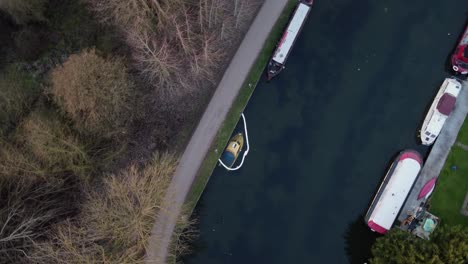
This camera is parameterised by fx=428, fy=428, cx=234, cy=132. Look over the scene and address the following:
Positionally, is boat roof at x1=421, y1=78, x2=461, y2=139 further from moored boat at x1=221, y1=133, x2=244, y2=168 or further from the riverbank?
moored boat at x1=221, y1=133, x2=244, y2=168

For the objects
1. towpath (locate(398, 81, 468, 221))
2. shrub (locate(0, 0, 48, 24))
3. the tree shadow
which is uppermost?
towpath (locate(398, 81, 468, 221))

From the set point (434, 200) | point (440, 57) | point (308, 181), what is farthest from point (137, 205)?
point (440, 57)

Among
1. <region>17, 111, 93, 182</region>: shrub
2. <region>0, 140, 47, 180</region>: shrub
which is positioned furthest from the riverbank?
<region>0, 140, 47, 180</region>: shrub

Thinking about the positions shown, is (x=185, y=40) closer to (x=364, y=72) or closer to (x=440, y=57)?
(x=364, y=72)

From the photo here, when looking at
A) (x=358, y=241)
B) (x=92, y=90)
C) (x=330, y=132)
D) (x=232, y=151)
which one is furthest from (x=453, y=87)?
(x=92, y=90)

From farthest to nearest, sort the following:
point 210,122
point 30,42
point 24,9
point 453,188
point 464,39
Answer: point 464,39
point 210,122
point 453,188
point 30,42
point 24,9

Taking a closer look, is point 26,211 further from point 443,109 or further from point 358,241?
point 443,109
